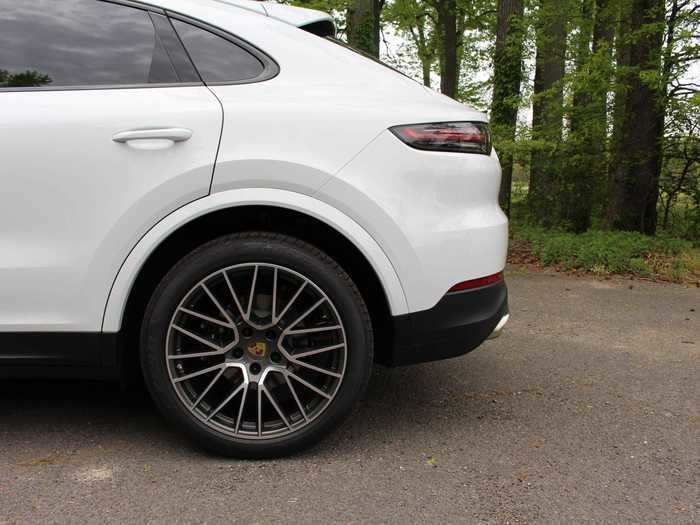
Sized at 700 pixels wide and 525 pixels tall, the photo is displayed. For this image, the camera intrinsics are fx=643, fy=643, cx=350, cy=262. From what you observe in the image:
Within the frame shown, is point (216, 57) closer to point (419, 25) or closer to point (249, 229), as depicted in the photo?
point (249, 229)

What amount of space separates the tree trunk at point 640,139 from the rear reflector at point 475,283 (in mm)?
6259

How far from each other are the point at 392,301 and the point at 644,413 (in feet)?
4.73

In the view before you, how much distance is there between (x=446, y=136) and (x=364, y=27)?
25.3 feet

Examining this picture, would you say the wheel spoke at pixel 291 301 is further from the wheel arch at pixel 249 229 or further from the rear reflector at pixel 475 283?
the rear reflector at pixel 475 283

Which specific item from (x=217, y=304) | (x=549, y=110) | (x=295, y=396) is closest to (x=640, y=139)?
(x=549, y=110)

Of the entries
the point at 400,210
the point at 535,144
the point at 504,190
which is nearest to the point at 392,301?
the point at 400,210

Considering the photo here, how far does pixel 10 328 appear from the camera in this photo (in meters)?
2.43

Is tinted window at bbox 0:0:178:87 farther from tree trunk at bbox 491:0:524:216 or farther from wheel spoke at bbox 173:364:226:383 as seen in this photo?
tree trunk at bbox 491:0:524:216

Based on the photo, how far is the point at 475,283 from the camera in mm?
2582

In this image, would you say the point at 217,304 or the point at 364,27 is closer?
the point at 217,304

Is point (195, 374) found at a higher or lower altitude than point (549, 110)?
lower

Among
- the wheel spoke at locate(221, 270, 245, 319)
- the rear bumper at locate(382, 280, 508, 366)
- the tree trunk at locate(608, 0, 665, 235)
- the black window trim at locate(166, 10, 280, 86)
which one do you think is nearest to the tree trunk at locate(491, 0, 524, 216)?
the tree trunk at locate(608, 0, 665, 235)

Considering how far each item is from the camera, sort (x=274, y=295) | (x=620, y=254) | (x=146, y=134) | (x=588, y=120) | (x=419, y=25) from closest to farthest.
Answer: (x=146, y=134), (x=274, y=295), (x=620, y=254), (x=588, y=120), (x=419, y=25)

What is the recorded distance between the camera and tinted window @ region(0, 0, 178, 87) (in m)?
2.48
